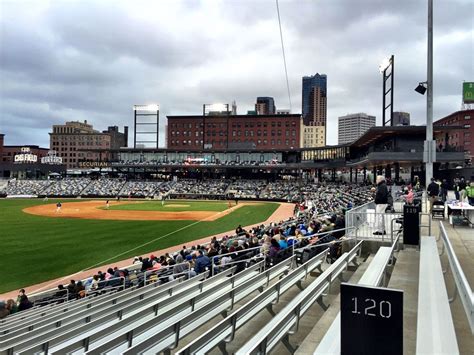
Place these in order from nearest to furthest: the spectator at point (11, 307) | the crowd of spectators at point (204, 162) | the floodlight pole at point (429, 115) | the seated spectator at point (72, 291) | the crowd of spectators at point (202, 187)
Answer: the spectator at point (11, 307), the seated spectator at point (72, 291), the floodlight pole at point (429, 115), the crowd of spectators at point (202, 187), the crowd of spectators at point (204, 162)

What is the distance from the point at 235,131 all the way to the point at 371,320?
11479cm

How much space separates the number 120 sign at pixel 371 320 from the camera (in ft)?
8.98

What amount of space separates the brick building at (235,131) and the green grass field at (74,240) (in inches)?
2927

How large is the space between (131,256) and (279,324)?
18.4m

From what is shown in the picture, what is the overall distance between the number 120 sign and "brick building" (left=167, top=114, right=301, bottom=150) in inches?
4199

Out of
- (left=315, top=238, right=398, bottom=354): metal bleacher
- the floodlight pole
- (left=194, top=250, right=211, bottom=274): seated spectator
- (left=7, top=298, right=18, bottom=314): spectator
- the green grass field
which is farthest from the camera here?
the green grass field

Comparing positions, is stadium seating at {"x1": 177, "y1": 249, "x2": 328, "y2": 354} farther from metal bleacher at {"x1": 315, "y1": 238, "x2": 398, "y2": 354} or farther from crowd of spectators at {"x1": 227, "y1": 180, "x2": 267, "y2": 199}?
crowd of spectators at {"x1": 227, "y1": 180, "x2": 267, "y2": 199}

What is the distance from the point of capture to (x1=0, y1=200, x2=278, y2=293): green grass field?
18172mm

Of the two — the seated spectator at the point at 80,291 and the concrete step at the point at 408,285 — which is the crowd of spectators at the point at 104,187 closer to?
the seated spectator at the point at 80,291

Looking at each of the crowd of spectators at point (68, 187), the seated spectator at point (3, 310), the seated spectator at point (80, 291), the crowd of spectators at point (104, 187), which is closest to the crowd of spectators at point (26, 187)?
the crowd of spectators at point (68, 187)

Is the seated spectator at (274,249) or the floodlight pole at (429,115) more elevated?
the floodlight pole at (429,115)

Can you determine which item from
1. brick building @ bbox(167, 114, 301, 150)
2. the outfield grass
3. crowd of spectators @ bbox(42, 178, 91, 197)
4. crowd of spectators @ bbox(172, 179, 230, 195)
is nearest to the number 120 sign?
the outfield grass

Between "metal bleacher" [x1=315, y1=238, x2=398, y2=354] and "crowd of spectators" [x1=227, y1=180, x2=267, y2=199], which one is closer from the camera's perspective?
"metal bleacher" [x1=315, y1=238, x2=398, y2=354]

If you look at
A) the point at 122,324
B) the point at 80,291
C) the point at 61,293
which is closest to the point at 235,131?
the point at 61,293
